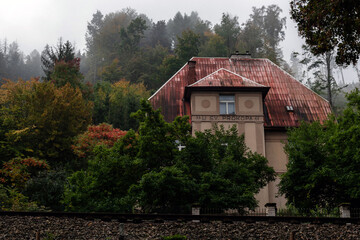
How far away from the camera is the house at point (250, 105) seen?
29.2m

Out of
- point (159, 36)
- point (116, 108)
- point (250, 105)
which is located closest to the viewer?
point (250, 105)

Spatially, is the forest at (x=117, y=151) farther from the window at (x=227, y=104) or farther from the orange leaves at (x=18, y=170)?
the window at (x=227, y=104)

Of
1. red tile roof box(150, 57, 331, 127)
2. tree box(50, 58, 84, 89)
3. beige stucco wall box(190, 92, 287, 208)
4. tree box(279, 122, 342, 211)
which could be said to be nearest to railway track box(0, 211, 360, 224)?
tree box(279, 122, 342, 211)

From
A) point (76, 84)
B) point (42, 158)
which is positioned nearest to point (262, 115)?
point (42, 158)

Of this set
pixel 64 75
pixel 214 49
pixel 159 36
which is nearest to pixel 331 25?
pixel 64 75

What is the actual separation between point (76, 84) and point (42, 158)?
Result: 14.1 metres

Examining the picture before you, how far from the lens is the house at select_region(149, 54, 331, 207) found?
2920 cm

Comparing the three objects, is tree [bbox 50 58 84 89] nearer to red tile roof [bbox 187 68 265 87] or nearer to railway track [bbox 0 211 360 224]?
red tile roof [bbox 187 68 265 87]

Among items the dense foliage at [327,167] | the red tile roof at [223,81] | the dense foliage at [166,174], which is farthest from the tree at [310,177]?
the red tile roof at [223,81]

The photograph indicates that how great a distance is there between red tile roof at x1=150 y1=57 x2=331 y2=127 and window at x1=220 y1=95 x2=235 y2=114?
34.9 inches

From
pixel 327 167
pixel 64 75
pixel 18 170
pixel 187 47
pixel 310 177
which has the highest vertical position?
pixel 187 47

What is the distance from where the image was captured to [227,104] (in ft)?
97.1

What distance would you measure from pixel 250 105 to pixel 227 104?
1.50 m

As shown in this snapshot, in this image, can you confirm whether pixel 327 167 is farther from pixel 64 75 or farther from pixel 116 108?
pixel 64 75
